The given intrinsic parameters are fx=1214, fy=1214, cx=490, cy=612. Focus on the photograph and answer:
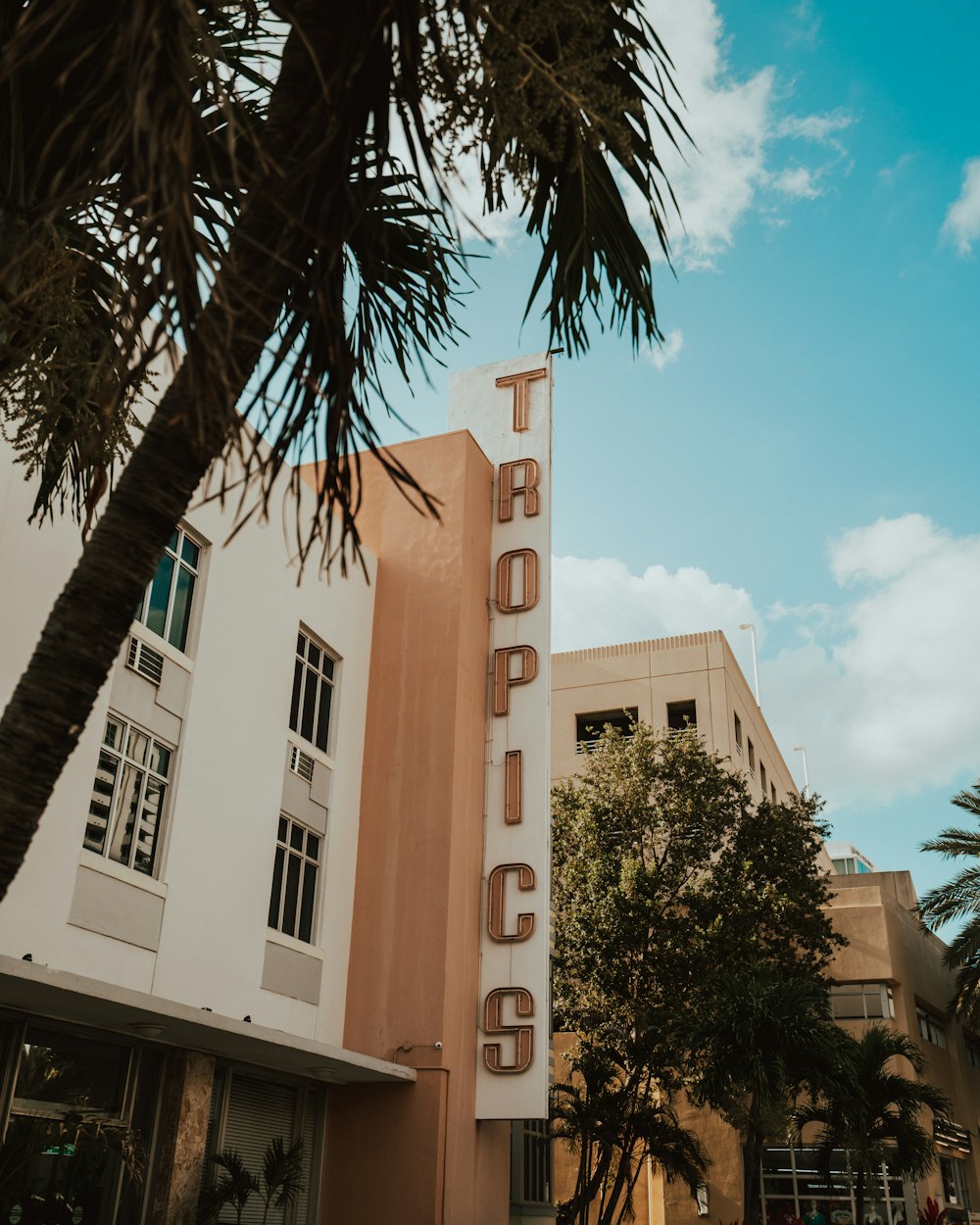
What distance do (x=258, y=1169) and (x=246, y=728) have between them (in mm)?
5627

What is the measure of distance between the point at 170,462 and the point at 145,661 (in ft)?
34.8

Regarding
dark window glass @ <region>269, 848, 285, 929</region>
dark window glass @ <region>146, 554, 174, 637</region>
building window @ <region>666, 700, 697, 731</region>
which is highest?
building window @ <region>666, 700, 697, 731</region>

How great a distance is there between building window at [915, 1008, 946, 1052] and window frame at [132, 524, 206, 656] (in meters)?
26.0

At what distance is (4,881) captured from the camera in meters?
3.35

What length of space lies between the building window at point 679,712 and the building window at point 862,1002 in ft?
27.3

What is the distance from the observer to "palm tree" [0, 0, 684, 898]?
3.58 metres

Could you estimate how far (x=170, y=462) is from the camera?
4.00 metres

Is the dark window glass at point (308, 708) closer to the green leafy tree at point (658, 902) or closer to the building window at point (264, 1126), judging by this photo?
the building window at point (264, 1126)

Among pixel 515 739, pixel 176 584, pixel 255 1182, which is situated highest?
pixel 515 739

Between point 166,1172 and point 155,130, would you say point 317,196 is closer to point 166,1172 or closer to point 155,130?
point 155,130

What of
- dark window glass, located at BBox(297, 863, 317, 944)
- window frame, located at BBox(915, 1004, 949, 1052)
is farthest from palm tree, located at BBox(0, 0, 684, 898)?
window frame, located at BBox(915, 1004, 949, 1052)

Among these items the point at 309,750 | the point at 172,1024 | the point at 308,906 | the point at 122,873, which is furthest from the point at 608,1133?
the point at 122,873

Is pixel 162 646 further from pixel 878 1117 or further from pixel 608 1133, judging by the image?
pixel 878 1117

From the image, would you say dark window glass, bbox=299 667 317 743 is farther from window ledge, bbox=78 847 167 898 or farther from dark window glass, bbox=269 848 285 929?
window ledge, bbox=78 847 167 898
